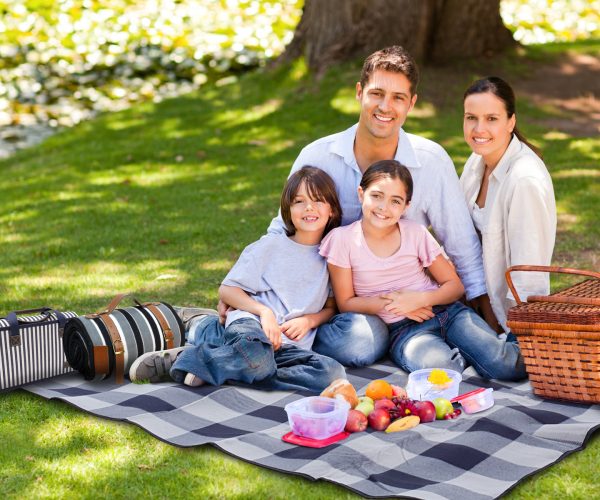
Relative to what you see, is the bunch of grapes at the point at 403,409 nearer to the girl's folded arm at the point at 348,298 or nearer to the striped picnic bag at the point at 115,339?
the girl's folded arm at the point at 348,298

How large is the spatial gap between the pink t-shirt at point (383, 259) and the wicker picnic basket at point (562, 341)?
594 millimetres

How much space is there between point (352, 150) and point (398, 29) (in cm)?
498

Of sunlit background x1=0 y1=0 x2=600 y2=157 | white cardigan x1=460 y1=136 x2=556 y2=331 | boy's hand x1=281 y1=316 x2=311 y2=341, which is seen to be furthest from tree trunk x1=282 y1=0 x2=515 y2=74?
boy's hand x1=281 y1=316 x2=311 y2=341

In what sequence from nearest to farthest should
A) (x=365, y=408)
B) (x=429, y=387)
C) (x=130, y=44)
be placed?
(x=365, y=408) < (x=429, y=387) < (x=130, y=44)

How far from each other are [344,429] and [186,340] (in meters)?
1.22

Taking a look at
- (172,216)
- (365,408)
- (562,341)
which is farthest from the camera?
(172,216)

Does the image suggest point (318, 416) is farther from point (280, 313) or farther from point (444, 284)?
point (444, 284)

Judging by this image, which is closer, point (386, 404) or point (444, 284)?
point (386, 404)

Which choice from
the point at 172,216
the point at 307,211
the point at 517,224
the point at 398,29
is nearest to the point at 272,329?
the point at 307,211

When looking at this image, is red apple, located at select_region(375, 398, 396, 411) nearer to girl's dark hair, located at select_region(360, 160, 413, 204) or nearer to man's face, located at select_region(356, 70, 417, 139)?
girl's dark hair, located at select_region(360, 160, 413, 204)

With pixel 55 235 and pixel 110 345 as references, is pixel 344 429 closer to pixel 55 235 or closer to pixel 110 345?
pixel 110 345

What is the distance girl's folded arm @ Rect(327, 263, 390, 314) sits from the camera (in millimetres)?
4422

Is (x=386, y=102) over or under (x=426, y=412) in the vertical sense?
over

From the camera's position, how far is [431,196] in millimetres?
4652
